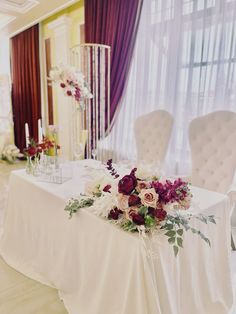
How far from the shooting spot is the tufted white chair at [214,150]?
7.41ft

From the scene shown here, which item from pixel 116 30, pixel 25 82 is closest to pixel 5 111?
pixel 25 82

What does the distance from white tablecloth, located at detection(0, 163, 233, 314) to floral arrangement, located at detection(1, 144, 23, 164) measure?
3921 mm

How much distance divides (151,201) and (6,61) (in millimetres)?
6392

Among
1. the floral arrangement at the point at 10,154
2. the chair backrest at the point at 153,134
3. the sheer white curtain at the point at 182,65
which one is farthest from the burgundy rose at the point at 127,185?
the floral arrangement at the point at 10,154

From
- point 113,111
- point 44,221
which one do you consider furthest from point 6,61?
point 44,221

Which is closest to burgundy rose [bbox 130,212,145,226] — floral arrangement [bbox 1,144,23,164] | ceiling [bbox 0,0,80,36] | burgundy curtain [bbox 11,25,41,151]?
ceiling [bbox 0,0,80,36]

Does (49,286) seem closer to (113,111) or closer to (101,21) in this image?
(113,111)

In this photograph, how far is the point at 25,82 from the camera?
5.91 metres

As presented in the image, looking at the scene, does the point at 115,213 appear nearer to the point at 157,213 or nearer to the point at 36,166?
the point at 157,213

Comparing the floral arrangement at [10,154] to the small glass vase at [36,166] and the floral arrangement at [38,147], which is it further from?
the floral arrangement at [38,147]

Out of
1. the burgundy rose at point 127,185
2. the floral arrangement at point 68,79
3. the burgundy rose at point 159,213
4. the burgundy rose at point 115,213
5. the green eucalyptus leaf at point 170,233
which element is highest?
the floral arrangement at point 68,79

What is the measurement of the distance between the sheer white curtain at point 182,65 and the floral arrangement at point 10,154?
328 centimetres

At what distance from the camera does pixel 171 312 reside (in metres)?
1.20

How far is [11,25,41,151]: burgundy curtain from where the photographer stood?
5492 mm
